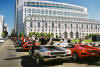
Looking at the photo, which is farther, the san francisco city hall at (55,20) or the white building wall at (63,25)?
the san francisco city hall at (55,20)

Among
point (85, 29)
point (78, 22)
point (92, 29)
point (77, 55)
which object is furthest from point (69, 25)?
point (77, 55)

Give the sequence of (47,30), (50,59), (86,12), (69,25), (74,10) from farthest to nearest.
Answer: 1. (86,12)
2. (74,10)
3. (69,25)
4. (47,30)
5. (50,59)

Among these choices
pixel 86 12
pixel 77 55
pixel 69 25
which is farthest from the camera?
pixel 86 12

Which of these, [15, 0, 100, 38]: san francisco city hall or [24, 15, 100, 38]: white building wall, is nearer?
[24, 15, 100, 38]: white building wall

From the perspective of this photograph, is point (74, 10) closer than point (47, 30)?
No

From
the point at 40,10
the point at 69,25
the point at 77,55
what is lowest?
the point at 77,55

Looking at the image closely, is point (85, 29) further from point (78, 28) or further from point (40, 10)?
point (40, 10)

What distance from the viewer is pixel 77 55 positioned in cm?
900

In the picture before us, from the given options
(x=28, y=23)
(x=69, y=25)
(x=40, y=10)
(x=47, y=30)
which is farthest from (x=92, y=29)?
(x=28, y=23)

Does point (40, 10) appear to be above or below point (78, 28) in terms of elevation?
above

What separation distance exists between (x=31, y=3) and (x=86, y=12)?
6619 centimetres

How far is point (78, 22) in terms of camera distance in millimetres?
108188

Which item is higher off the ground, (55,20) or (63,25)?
(55,20)

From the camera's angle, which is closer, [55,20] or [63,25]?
[55,20]
